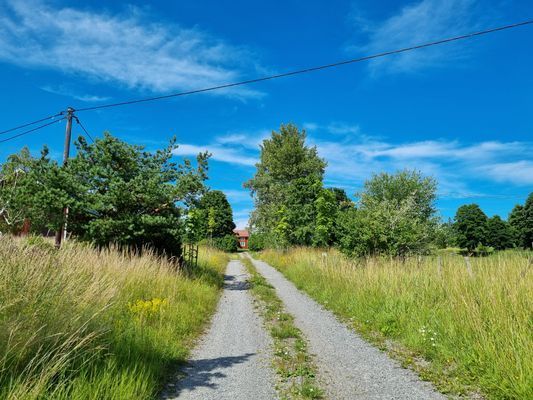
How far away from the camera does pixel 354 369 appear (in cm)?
526

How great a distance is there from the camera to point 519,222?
67500 mm

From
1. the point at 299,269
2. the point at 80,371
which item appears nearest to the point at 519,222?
the point at 299,269

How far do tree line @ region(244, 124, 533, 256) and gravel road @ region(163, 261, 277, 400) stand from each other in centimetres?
764

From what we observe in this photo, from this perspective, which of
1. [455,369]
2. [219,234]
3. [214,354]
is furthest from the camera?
[219,234]

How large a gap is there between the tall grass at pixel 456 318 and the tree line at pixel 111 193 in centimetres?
607

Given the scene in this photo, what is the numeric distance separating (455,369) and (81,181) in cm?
1177

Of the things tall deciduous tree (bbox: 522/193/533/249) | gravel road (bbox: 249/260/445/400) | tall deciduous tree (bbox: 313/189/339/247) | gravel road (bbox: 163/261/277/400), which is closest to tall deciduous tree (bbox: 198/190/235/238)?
tall deciduous tree (bbox: 313/189/339/247)

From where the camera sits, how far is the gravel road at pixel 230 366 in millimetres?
4387

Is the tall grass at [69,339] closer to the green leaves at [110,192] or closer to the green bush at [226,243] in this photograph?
the green leaves at [110,192]

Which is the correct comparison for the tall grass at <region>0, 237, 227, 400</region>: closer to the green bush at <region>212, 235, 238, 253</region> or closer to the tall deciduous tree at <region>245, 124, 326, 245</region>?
the tall deciduous tree at <region>245, 124, 326, 245</region>

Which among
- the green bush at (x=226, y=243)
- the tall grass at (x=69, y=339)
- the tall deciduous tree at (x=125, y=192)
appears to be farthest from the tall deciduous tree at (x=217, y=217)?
the tall grass at (x=69, y=339)

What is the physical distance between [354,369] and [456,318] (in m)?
2.00

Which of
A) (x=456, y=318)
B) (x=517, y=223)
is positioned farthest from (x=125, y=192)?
(x=517, y=223)

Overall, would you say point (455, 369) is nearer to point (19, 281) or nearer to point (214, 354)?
point (214, 354)
